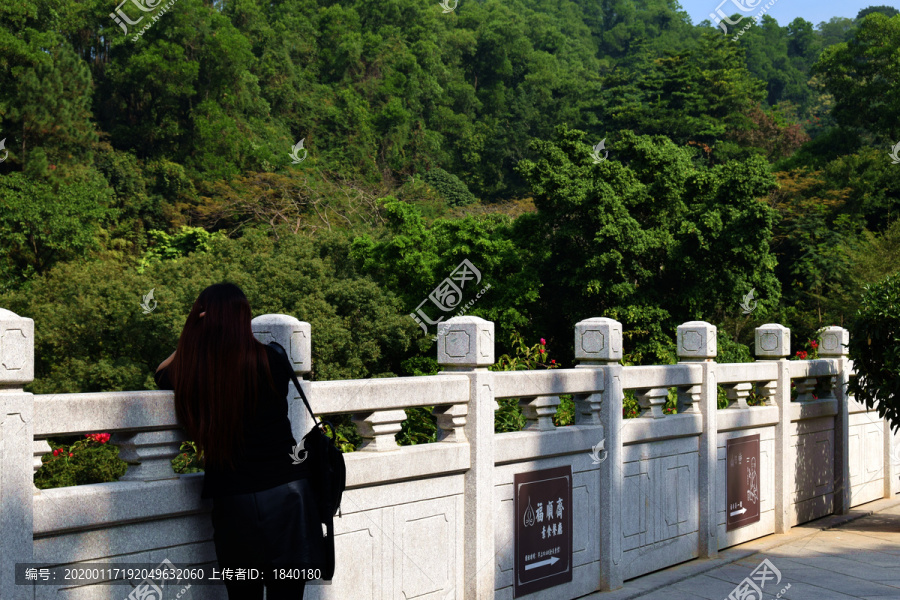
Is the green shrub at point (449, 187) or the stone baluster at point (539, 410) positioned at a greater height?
the green shrub at point (449, 187)

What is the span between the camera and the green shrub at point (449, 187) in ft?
152

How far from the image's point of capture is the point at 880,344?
7887mm

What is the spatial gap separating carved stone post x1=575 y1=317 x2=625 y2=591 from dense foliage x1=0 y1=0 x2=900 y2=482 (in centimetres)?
114

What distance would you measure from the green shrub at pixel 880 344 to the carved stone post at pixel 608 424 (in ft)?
10.2

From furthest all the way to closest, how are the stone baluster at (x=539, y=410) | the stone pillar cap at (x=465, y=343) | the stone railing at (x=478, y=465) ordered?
1. the stone baluster at (x=539, y=410)
2. the stone pillar cap at (x=465, y=343)
3. the stone railing at (x=478, y=465)

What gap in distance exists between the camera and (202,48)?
40375mm

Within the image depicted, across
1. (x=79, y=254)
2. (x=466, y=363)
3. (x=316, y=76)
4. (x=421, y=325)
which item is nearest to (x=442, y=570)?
(x=466, y=363)

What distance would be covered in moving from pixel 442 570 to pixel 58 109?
105 feet

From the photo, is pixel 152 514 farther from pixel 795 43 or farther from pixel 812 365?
pixel 795 43

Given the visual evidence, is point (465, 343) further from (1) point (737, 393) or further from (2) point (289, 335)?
(1) point (737, 393)

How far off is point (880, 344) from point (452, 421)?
15.9ft

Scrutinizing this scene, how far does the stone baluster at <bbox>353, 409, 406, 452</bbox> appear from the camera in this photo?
4414 millimetres

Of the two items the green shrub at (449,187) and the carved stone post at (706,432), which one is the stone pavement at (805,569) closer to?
the carved stone post at (706,432)

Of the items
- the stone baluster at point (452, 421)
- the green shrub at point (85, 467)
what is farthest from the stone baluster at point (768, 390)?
the green shrub at point (85, 467)
